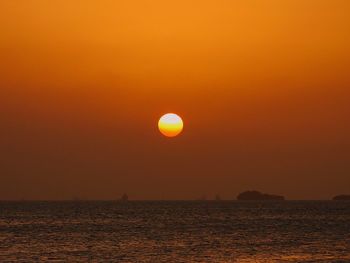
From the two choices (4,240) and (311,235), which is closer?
(4,240)

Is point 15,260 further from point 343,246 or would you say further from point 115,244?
point 343,246

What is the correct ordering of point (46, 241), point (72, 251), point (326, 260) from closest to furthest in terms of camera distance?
point (326, 260)
point (72, 251)
point (46, 241)

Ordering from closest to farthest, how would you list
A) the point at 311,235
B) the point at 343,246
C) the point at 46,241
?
the point at 343,246, the point at 46,241, the point at 311,235

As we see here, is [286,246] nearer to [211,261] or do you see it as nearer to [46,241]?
[211,261]

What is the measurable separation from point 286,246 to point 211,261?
61.9ft

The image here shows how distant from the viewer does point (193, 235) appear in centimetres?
10425

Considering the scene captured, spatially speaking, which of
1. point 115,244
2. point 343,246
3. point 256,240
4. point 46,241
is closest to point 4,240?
point 46,241

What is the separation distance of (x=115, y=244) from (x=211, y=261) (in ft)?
72.2

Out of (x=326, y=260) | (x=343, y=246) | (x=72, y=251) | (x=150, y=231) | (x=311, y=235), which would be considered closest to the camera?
(x=326, y=260)

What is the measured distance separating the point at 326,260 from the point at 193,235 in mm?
39341

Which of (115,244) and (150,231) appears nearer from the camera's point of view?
(115,244)

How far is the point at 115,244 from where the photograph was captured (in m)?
86.5

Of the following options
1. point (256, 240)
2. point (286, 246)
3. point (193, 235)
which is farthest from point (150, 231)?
point (286, 246)

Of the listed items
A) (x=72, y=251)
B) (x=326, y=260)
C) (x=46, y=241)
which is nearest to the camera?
(x=326, y=260)
